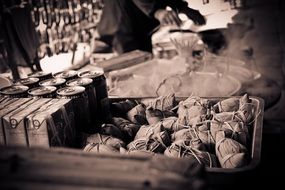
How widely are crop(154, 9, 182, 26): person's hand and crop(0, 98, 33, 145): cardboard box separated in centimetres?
323

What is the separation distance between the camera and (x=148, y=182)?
1020 millimetres

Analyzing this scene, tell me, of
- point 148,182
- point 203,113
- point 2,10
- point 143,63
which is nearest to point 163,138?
point 203,113

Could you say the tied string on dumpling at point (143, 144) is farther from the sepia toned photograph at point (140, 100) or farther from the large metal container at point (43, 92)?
the large metal container at point (43, 92)

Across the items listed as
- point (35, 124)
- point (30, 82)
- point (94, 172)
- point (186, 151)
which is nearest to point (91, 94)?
point (30, 82)

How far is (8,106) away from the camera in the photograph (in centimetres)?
227

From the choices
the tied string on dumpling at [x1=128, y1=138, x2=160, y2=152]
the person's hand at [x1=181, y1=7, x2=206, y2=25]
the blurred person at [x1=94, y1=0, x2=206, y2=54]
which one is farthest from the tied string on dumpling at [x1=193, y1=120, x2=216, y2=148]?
the blurred person at [x1=94, y1=0, x2=206, y2=54]

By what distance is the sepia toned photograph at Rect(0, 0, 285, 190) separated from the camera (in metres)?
1.12

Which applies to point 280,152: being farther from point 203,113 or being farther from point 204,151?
point 204,151

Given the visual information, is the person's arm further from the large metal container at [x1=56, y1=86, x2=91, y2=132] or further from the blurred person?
the large metal container at [x1=56, y1=86, x2=91, y2=132]

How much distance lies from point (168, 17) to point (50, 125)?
139 inches

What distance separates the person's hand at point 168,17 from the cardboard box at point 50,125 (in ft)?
10.7

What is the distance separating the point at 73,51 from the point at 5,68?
1.30 metres

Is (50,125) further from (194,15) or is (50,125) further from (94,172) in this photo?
(194,15)

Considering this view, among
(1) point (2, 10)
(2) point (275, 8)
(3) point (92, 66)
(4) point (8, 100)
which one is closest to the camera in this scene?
(4) point (8, 100)
